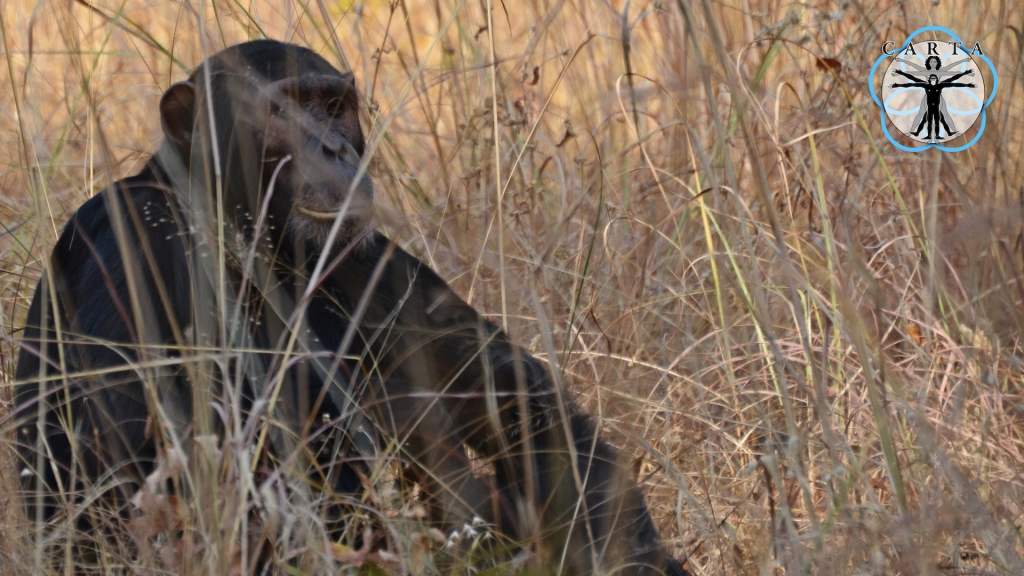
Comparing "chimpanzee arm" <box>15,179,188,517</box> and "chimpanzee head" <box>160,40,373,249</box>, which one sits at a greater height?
"chimpanzee head" <box>160,40,373,249</box>

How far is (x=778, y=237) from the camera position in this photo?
1.71m

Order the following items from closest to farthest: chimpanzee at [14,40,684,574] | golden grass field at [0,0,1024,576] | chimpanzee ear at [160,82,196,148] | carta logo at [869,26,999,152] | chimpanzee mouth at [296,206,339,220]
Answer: golden grass field at [0,0,1024,576] < chimpanzee at [14,40,684,574] < chimpanzee mouth at [296,206,339,220] < chimpanzee ear at [160,82,196,148] < carta logo at [869,26,999,152]

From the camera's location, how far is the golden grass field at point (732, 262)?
192 cm

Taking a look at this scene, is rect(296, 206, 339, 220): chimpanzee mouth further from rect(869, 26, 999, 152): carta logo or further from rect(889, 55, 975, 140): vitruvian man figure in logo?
rect(889, 55, 975, 140): vitruvian man figure in logo

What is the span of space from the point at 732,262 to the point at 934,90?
127 cm

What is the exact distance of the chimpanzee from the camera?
231 centimetres

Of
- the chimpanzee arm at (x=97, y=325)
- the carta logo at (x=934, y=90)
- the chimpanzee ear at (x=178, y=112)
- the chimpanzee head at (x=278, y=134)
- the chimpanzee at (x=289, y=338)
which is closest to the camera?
the chimpanzee at (x=289, y=338)

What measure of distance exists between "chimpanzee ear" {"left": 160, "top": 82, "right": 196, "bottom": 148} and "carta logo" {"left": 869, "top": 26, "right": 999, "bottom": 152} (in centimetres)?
187

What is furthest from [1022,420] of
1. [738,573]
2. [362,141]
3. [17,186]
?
[17,186]

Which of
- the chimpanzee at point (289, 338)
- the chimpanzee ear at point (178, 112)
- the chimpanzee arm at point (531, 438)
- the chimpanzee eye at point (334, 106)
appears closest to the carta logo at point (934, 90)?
the chimpanzee arm at point (531, 438)

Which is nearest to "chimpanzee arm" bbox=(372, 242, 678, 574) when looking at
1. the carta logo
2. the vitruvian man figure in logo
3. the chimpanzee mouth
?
the chimpanzee mouth

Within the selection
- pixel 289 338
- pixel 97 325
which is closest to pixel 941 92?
pixel 289 338

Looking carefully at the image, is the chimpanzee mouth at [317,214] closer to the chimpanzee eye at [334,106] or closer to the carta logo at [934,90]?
the chimpanzee eye at [334,106]

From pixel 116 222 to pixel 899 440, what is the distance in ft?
5.35
